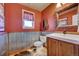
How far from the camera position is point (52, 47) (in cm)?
163

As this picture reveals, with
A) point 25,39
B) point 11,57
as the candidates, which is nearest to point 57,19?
point 25,39

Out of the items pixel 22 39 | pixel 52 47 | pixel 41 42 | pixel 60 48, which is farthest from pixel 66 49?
pixel 22 39

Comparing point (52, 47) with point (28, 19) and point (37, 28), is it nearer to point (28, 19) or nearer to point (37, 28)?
point (37, 28)

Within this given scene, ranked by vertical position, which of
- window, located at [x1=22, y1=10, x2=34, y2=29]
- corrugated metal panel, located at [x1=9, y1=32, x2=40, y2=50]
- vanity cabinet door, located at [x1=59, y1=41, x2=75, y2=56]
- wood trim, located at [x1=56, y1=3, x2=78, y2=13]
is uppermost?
Answer: wood trim, located at [x1=56, y1=3, x2=78, y2=13]

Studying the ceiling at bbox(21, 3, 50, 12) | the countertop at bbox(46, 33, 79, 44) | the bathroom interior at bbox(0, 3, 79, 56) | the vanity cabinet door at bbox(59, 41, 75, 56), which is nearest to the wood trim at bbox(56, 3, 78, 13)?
the bathroom interior at bbox(0, 3, 79, 56)

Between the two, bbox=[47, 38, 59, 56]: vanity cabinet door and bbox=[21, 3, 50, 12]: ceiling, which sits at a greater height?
bbox=[21, 3, 50, 12]: ceiling

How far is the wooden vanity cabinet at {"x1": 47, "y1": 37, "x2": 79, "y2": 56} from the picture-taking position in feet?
4.85

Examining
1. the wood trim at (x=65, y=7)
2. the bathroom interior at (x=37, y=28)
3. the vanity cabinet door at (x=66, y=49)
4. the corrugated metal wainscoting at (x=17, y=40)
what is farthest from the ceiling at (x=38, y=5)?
the vanity cabinet door at (x=66, y=49)

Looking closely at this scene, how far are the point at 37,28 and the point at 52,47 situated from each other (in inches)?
12.2

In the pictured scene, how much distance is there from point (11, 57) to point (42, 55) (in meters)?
0.39

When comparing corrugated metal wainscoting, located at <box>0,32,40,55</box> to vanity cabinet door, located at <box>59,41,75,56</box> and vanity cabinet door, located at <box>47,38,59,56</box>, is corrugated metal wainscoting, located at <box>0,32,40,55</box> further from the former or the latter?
vanity cabinet door, located at <box>59,41,75,56</box>

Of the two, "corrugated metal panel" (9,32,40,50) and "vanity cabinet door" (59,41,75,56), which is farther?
"corrugated metal panel" (9,32,40,50)

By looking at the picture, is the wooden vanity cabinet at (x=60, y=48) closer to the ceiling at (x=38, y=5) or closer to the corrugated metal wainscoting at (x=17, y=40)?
the corrugated metal wainscoting at (x=17, y=40)

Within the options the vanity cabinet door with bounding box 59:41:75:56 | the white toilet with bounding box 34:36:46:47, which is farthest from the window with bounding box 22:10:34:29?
the vanity cabinet door with bounding box 59:41:75:56
